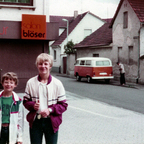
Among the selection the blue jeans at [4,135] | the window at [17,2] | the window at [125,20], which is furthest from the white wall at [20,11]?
the window at [125,20]

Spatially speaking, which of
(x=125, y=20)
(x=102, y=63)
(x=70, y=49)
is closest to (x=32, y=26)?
(x=102, y=63)

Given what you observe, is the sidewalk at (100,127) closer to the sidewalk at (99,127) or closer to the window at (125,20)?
the sidewalk at (99,127)

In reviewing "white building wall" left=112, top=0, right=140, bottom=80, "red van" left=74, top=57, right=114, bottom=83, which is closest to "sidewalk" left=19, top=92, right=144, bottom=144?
"red van" left=74, top=57, right=114, bottom=83

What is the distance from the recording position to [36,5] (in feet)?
47.4

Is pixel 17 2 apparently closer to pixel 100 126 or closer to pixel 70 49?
pixel 100 126

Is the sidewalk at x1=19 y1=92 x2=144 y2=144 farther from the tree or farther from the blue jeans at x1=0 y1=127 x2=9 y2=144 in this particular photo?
the tree

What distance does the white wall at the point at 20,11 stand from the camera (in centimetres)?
1422

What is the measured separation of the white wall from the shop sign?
14.8 inches

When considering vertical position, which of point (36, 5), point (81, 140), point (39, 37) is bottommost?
point (81, 140)

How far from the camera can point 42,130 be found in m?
3.92

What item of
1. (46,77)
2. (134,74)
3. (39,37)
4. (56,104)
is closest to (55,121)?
(56,104)

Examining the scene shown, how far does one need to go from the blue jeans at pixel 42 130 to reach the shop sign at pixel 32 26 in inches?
415

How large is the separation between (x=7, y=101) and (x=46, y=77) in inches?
21.3

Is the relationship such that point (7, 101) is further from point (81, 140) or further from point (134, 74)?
point (134, 74)
